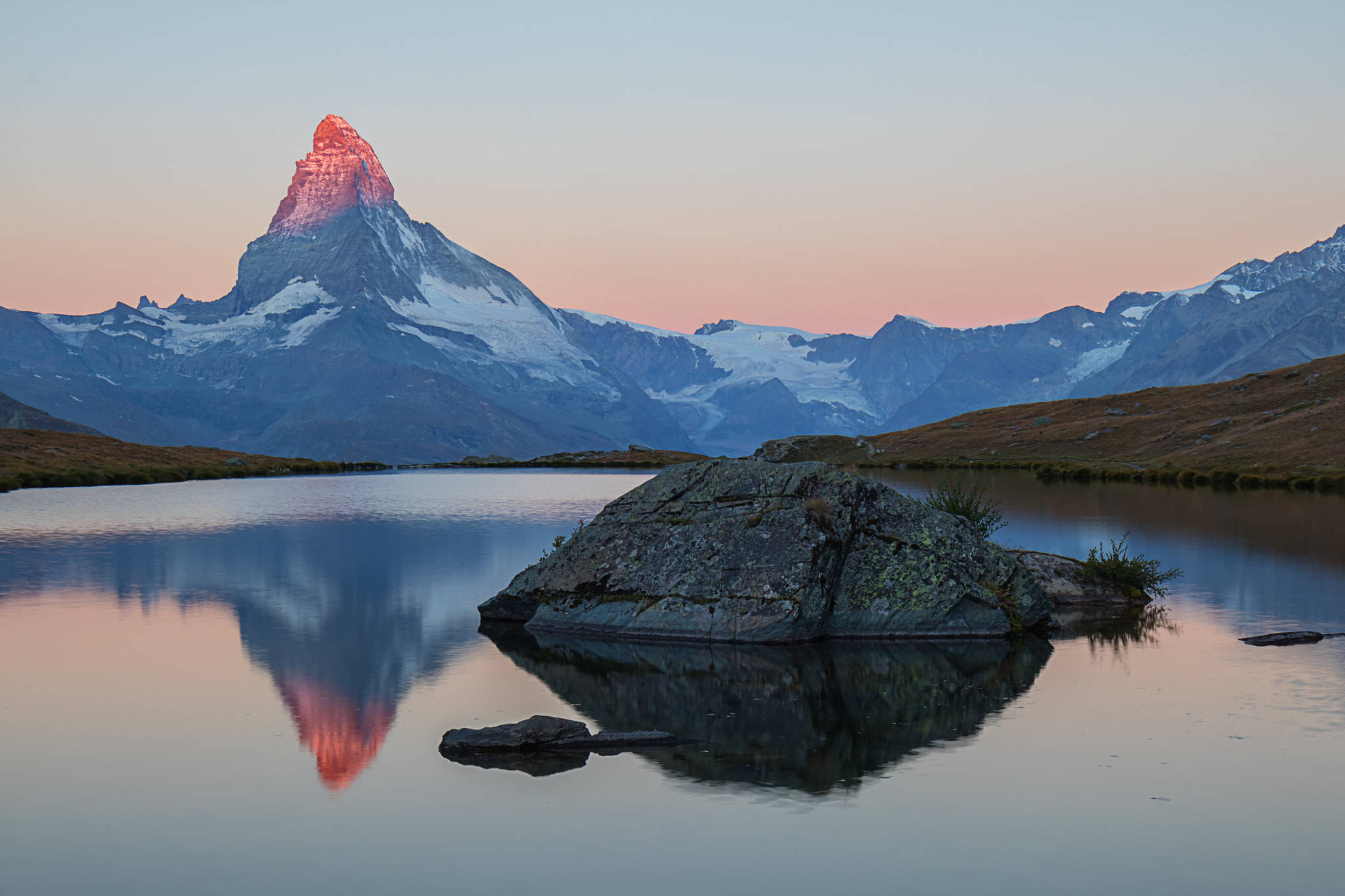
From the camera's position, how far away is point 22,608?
34.6 metres

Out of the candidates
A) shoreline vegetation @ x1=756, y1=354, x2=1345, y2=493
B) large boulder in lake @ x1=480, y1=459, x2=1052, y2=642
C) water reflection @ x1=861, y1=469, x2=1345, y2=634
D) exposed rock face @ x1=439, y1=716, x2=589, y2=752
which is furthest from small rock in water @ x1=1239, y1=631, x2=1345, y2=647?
shoreline vegetation @ x1=756, y1=354, x2=1345, y2=493

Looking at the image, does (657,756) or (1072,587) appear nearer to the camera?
(657,756)

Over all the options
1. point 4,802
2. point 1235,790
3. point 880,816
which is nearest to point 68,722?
point 4,802

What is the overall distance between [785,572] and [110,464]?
426 feet

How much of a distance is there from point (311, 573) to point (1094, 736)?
33372mm

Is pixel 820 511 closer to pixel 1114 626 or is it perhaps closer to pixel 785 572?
pixel 785 572

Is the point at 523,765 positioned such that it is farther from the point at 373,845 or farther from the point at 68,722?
the point at 68,722

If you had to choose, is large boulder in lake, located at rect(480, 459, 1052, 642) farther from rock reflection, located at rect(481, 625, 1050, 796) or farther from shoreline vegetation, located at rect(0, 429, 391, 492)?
shoreline vegetation, located at rect(0, 429, 391, 492)

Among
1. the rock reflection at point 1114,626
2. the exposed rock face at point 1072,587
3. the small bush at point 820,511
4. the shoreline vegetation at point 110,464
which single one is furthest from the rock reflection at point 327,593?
Answer: the shoreline vegetation at point 110,464

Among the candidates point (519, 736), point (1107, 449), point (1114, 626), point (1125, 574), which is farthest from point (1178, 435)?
point (519, 736)

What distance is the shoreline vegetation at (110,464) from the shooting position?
11456cm

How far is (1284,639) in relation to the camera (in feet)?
92.7

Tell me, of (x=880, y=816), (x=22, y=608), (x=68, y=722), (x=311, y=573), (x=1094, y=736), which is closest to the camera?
(x=880, y=816)

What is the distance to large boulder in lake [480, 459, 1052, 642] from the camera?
94.3 feet
